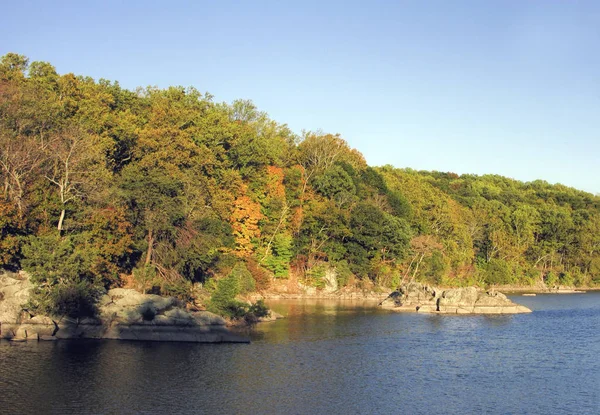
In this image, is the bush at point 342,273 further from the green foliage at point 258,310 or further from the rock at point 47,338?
the rock at point 47,338

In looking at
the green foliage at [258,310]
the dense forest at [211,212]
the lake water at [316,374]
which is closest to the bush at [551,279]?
the dense forest at [211,212]

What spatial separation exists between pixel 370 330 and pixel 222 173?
2697 centimetres

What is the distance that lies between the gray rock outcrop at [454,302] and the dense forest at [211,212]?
11.8 metres

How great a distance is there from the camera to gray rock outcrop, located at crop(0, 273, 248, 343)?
40094 millimetres

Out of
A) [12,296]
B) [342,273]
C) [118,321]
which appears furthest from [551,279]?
[12,296]

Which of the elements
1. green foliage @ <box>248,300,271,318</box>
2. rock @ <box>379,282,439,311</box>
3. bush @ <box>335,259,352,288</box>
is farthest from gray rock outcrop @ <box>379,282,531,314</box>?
green foliage @ <box>248,300,271,318</box>

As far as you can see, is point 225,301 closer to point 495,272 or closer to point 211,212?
point 211,212

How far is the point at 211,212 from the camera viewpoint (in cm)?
6134

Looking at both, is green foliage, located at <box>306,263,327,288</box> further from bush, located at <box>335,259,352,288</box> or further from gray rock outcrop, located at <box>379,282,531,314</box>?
gray rock outcrop, located at <box>379,282,531,314</box>

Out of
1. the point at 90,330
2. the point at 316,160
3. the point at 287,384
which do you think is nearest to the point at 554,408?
the point at 287,384

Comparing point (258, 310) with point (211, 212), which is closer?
point (258, 310)

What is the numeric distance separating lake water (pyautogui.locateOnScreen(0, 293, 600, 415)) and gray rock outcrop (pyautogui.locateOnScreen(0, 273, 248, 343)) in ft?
5.65

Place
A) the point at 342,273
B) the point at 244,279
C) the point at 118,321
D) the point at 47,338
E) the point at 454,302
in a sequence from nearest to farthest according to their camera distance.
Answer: the point at 47,338 → the point at 118,321 → the point at 244,279 → the point at 454,302 → the point at 342,273

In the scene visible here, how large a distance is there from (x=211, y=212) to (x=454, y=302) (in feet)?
91.2
